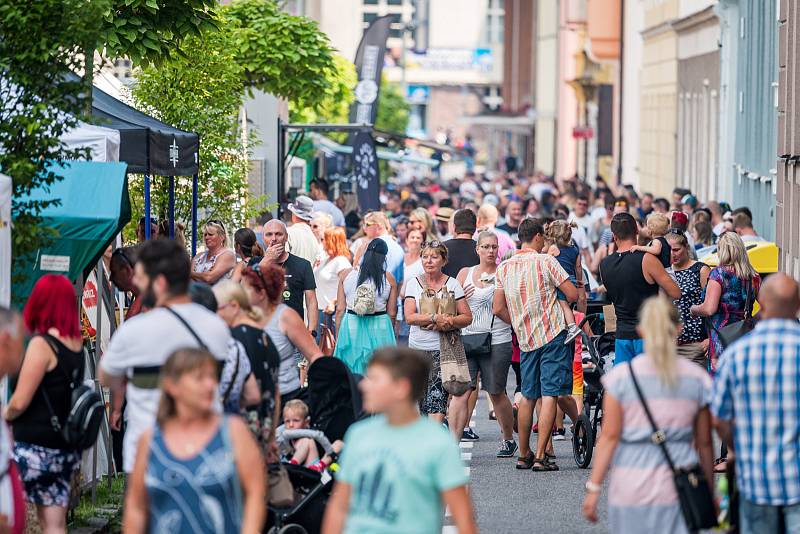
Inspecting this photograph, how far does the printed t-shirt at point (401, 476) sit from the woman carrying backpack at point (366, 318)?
669cm

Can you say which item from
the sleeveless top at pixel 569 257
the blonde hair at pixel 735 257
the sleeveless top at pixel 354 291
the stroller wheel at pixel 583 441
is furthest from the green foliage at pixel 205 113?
the blonde hair at pixel 735 257

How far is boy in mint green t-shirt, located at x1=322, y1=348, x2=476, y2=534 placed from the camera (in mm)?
6008

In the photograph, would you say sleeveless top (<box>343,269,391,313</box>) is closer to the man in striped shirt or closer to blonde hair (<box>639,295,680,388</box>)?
the man in striped shirt

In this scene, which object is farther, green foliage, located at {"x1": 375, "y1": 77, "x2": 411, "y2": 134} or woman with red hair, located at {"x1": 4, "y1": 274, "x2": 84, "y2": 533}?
green foliage, located at {"x1": 375, "y1": 77, "x2": 411, "y2": 134}

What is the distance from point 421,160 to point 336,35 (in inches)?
2022

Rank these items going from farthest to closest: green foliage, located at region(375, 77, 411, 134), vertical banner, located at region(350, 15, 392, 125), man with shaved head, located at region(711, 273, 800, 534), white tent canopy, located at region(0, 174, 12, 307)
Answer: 1. green foliage, located at region(375, 77, 411, 134)
2. vertical banner, located at region(350, 15, 392, 125)
3. white tent canopy, located at region(0, 174, 12, 307)
4. man with shaved head, located at region(711, 273, 800, 534)

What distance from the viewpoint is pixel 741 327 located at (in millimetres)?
10531

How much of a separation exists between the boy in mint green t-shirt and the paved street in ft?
13.9

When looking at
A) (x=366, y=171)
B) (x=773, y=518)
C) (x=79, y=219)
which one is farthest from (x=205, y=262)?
(x=366, y=171)

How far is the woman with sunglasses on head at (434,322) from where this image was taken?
490 inches

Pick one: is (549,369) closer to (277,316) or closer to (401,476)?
(277,316)

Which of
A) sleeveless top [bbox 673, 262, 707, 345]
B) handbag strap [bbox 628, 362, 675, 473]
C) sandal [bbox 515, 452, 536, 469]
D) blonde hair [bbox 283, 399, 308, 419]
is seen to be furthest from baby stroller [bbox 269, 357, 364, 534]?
sleeveless top [bbox 673, 262, 707, 345]

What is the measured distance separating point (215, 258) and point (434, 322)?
96.4 inches

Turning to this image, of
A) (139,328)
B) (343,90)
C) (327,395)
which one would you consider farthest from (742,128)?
(139,328)
